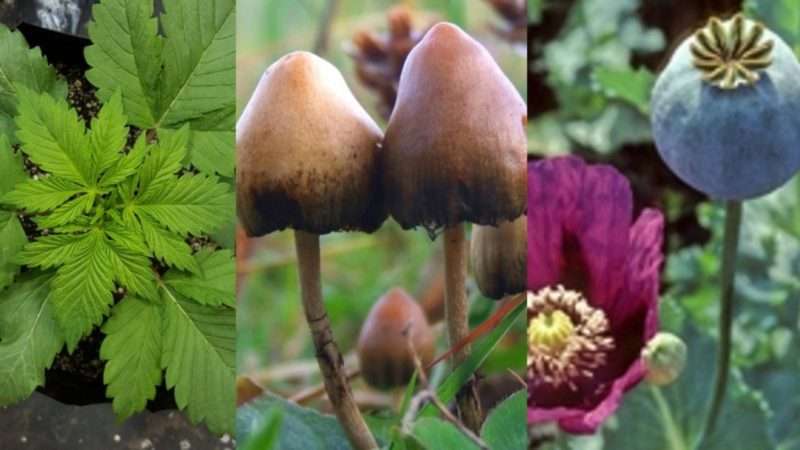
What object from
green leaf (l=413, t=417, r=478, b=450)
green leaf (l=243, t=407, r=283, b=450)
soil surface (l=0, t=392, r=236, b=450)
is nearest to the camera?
green leaf (l=243, t=407, r=283, b=450)

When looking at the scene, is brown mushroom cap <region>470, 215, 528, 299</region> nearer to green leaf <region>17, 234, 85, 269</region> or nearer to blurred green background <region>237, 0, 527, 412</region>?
blurred green background <region>237, 0, 527, 412</region>

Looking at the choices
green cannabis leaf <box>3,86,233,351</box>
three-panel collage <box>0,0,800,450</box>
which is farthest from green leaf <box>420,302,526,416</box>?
green cannabis leaf <box>3,86,233,351</box>

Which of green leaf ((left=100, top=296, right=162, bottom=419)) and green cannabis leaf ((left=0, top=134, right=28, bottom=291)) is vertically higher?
green cannabis leaf ((left=0, top=134, right=28, bottom=291))

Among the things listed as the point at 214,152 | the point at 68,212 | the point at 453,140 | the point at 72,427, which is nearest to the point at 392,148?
the point at 453,140

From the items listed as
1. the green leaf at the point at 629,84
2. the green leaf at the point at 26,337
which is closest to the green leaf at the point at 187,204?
the green leaf at the point at 26,337

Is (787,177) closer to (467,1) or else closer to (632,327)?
(632,327)

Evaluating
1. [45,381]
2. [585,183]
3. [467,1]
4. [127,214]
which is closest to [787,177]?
[585,183]
